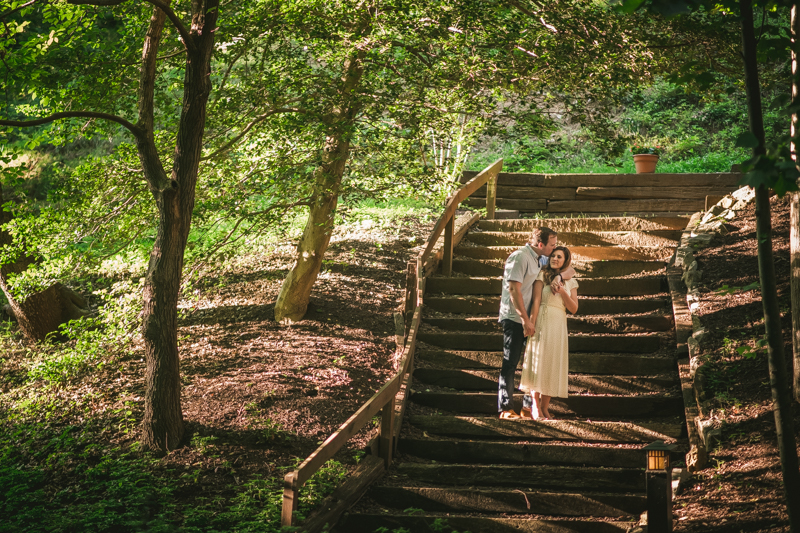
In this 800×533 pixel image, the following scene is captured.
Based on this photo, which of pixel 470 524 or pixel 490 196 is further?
pixel 490 196

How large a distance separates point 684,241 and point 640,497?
14.7 feet

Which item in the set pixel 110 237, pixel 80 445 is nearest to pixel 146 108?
pixel 110 237

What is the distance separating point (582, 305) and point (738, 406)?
2.67m

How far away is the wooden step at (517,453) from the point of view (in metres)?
5.26

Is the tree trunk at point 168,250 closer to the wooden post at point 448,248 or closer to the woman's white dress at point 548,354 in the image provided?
the woman's white dress at point 548,354

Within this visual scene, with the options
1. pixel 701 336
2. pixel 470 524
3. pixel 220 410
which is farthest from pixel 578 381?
pixel 220 410

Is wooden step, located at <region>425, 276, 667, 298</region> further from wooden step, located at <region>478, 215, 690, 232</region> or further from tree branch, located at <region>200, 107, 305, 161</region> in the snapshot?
tree branch, located at <region>200, 107, 305, 161</region>

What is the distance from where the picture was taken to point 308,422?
6.60m

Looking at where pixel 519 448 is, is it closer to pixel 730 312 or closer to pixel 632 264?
pixel 730 312

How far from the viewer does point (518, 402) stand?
21.2 feet

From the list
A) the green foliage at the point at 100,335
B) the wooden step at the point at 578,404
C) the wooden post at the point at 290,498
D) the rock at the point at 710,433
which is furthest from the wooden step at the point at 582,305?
the wooden post at the point at 290,498

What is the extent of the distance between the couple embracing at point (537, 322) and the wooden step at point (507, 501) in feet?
3.37

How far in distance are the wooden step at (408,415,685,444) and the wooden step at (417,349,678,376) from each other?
0.80 m

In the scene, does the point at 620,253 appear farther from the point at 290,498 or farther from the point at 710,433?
the point at 290,498
